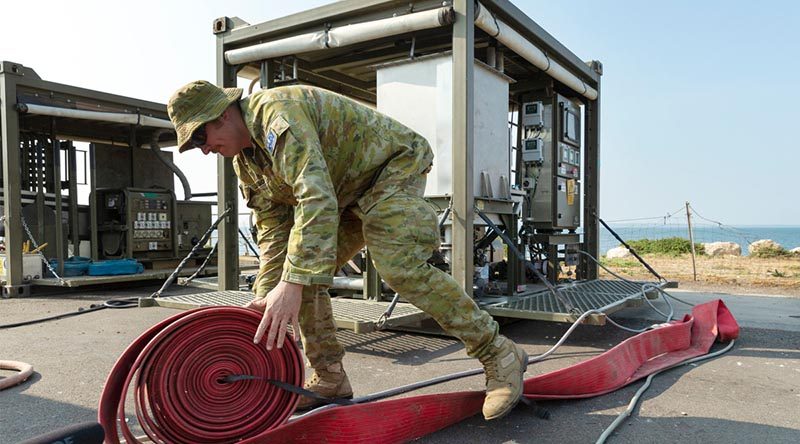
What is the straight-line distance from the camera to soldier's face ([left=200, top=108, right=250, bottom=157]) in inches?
94.3

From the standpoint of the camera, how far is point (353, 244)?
9.78 feet

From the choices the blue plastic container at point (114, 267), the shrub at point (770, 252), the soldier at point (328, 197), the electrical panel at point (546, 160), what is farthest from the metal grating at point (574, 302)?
the shrub at point (770, 252)

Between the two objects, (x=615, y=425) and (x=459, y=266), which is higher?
(x=459, y=266)

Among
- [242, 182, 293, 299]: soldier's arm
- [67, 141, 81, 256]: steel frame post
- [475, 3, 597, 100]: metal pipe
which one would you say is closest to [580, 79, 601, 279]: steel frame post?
[475, 3, 597, 100]: metal pipe

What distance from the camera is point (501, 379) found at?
264 cm

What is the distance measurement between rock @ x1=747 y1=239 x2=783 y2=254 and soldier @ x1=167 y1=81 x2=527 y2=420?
65.4 ft

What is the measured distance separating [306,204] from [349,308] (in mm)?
2829

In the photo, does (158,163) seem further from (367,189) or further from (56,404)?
(367,189)

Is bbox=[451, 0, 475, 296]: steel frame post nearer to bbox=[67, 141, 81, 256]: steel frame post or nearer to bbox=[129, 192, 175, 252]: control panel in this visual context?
bbox=[129, 192, 175, 252]: control panel

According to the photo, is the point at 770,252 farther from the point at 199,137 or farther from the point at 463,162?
the point at 199,137

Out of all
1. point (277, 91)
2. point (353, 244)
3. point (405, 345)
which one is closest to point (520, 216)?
point (405, 345)

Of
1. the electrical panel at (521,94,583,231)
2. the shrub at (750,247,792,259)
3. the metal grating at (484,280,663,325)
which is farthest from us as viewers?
the shrub at (750,247,792,259)

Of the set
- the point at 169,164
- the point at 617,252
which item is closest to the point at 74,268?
the point at 169,164

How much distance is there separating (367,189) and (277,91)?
0.59m
